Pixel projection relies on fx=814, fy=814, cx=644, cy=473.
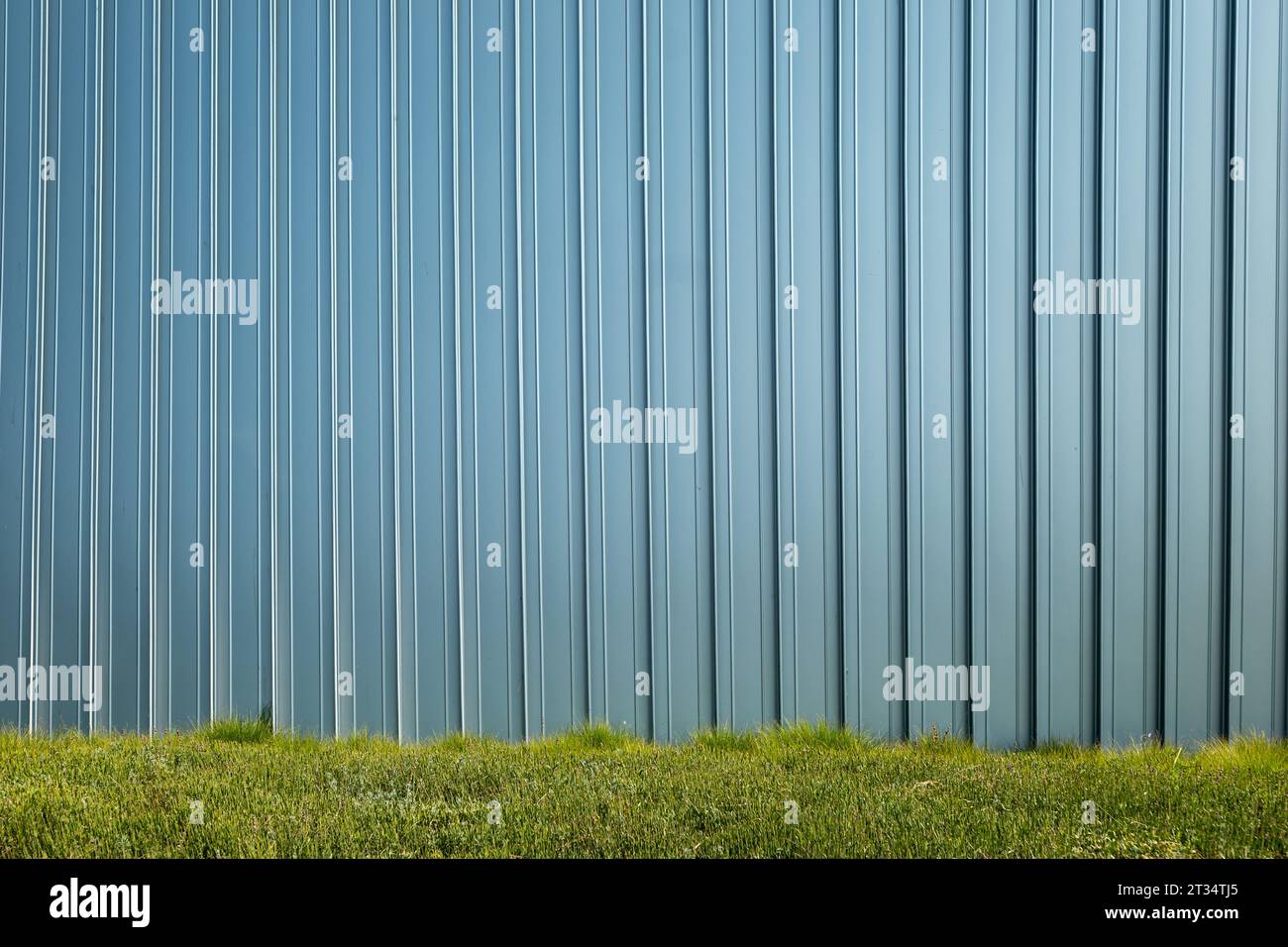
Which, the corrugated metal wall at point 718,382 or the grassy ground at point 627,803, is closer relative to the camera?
the grassy ground at point 627,803

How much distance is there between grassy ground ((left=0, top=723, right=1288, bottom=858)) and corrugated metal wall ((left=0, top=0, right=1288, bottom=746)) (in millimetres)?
608

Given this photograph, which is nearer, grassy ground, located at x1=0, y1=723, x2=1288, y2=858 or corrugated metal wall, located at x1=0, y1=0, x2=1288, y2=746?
grassy ground, located at x1=0, y1=723, x2=1288, y2=858

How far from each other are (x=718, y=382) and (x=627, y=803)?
8.14 feet

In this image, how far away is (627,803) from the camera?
337 centimetres

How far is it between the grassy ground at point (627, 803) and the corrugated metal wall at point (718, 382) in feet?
2.00

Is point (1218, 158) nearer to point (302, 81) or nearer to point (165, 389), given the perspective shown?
point (302, 81)

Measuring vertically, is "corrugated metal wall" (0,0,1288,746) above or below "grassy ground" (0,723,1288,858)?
above

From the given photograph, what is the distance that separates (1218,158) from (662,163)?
3270 millimetres

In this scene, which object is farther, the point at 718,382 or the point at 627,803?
the point at 718,382

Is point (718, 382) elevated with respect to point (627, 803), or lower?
elevated

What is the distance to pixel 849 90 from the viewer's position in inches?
191

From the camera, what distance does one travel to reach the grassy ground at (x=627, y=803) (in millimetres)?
2994

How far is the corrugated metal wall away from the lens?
4.80 meters
